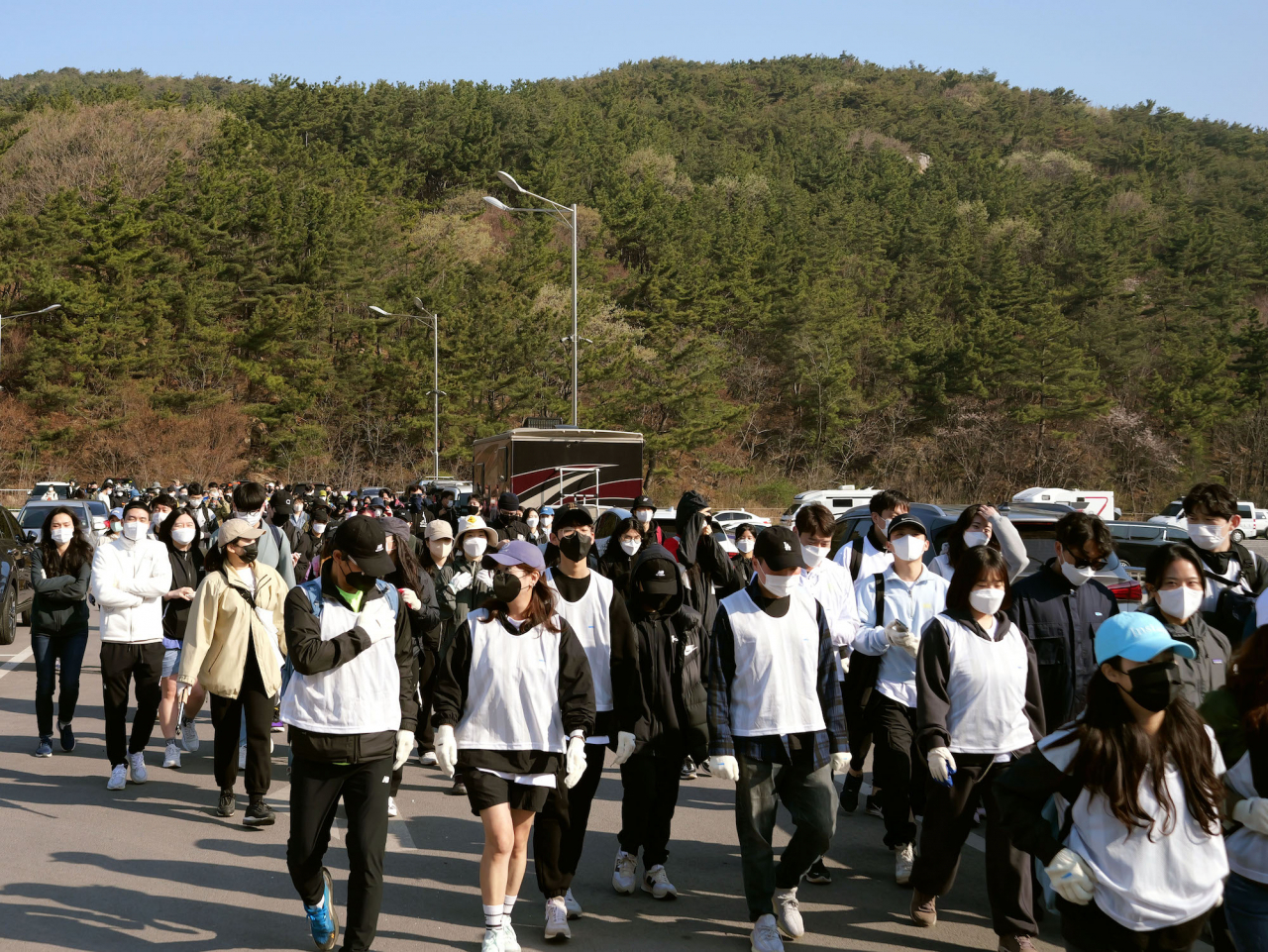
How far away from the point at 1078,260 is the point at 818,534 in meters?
67.2

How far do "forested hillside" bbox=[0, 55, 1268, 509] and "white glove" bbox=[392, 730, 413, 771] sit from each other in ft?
166

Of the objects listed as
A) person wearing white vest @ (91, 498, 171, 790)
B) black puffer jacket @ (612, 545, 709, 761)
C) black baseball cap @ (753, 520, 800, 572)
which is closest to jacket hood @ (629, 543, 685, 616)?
black puffer jacket @ (612, 545, 709, 761)

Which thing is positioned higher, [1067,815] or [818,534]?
[818,534]

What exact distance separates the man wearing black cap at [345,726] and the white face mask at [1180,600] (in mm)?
3220

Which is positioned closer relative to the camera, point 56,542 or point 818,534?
point 818,534

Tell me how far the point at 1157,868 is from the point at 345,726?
3159 mm

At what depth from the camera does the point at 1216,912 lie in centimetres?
386

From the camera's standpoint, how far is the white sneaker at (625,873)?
6.12m

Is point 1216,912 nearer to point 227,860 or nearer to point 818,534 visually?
point 818,534

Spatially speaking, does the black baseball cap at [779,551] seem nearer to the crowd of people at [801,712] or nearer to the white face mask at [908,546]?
the crowd of people at [801,712]

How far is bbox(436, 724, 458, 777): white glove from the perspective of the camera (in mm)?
4965

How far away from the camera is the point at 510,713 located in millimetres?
5125

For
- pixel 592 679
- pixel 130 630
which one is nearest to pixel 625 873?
pixel 592 679

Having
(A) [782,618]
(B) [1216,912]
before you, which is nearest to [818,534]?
(A) [782,618]
